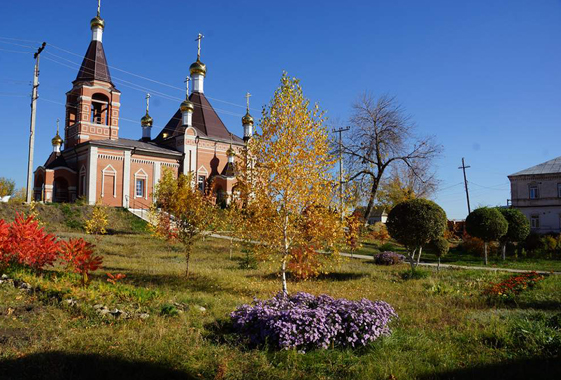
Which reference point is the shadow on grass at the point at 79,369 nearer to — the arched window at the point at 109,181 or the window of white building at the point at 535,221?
the arched window at the point at 109,181

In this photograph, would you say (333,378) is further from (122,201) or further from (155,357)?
(122,201)

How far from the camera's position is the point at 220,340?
5.92 meters

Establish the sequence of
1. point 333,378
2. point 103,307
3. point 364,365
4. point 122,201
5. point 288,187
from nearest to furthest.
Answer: point 333,378
point 364,365
point 103,307
point 288,187
point 122,201

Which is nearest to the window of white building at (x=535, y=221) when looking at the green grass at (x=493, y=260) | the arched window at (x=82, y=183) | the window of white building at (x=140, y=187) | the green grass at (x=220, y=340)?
the green grass at (x=493, y=260)

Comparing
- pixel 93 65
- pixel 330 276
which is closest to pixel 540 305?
pixel 330 276

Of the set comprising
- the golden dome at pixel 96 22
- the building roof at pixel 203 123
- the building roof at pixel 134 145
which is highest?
the golden dome at pixel 96 22

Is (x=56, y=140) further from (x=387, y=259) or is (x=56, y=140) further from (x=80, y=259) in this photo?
(x=80, y=259)

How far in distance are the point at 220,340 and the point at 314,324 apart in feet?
4.79

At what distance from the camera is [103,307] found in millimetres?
7160

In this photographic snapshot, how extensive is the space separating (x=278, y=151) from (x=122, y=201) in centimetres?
2849

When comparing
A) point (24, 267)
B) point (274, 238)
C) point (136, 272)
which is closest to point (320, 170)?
point (274, 238)

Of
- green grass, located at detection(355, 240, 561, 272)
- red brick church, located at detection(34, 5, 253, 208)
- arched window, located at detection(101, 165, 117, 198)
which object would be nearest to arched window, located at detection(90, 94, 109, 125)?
red brick church, located at detection(34, 5, 253, 208)

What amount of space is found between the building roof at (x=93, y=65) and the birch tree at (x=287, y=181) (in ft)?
104

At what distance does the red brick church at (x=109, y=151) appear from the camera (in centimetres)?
3359
